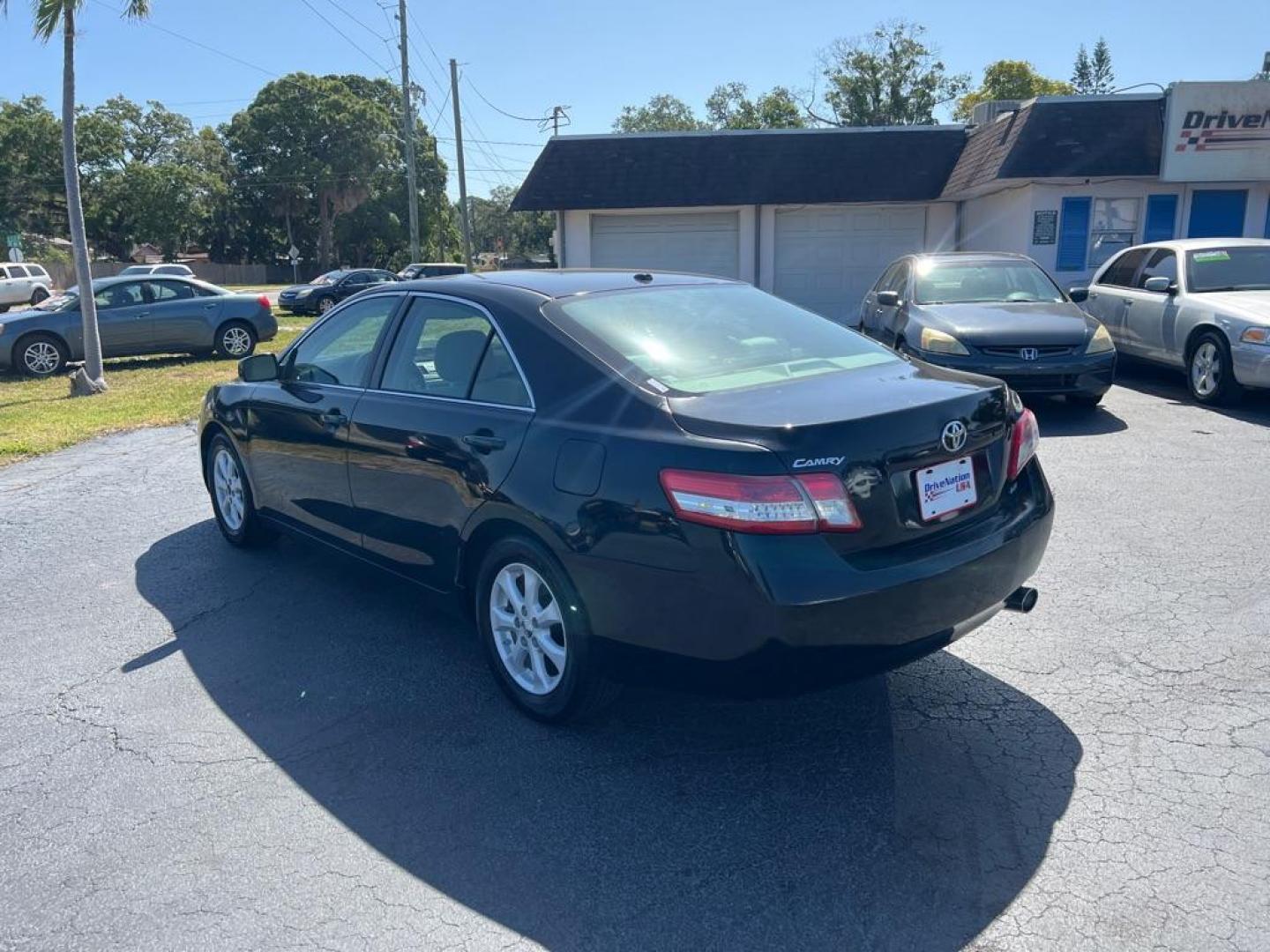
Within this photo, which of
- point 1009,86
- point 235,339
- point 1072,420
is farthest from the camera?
point 1009,86

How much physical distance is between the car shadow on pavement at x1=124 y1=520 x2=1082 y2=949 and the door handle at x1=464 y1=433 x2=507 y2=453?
799 mm

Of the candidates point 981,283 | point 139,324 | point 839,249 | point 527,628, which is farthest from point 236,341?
point 527,628

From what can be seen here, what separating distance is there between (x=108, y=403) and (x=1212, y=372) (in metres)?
12.3

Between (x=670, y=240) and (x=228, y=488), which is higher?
(x=670, y=240)

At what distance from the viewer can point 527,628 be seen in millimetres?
3611

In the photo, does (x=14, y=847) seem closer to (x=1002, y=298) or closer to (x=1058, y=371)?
(x=1058, y=371)

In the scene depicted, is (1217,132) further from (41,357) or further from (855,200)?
(41,357)

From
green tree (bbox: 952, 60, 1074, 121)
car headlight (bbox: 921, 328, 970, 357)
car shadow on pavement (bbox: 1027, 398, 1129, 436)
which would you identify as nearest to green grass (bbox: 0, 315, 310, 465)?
car headlight (bbox: 921, 328, 970, 357)

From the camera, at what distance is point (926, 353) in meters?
8.88

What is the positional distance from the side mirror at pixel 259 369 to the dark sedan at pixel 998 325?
19.1 feet

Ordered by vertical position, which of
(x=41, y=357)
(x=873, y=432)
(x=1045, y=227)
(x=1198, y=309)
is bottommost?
(x=41, y=357)

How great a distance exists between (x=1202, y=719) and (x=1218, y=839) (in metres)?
0.79

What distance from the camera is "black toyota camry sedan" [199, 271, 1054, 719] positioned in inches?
115

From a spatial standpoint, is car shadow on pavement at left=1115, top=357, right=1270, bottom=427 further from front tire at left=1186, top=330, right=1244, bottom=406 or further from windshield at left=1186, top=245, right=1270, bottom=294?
windshield at left=1186, top=245, right=1270, bottom=294
